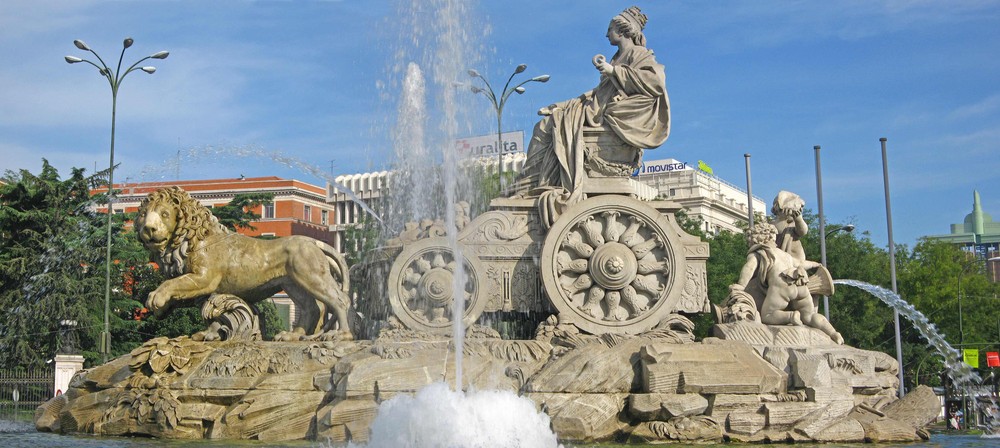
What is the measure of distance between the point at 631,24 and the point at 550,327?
4.99 meters

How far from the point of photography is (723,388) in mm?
12977

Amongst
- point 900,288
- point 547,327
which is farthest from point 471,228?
point 900,288

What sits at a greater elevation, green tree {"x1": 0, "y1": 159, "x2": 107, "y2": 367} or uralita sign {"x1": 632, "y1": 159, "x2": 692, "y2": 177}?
uralita sign {"x1": 632, "y1": 159, "x2": 692, "y2": 177}

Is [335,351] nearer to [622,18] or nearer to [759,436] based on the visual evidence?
[759,436]

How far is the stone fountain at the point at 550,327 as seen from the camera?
13.0 metres

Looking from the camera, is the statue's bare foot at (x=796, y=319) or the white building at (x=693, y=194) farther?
the white building at (x=693, y=194)

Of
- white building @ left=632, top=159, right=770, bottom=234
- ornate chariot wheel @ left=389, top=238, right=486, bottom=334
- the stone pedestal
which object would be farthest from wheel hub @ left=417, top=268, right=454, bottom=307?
white building @ left=632, top=159, right=770, bottom=234

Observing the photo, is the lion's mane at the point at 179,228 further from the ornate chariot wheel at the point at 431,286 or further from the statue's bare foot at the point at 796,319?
the statue's bare foot at the point at 796,319

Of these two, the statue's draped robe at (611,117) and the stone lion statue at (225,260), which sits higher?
the statue's draped robe at (611,117)

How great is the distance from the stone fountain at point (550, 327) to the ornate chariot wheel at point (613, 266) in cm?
3

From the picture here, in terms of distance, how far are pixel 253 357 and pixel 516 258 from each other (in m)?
3.94

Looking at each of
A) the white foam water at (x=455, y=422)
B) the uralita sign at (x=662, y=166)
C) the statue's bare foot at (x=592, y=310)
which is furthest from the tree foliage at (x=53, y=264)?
the uralita sign at (x=662, y=166)

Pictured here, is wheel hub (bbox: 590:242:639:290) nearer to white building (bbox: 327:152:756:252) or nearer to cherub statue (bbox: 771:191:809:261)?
cherub statue (bbox: 771:191:809:261)

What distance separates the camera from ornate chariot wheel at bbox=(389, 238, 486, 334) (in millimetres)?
15023
